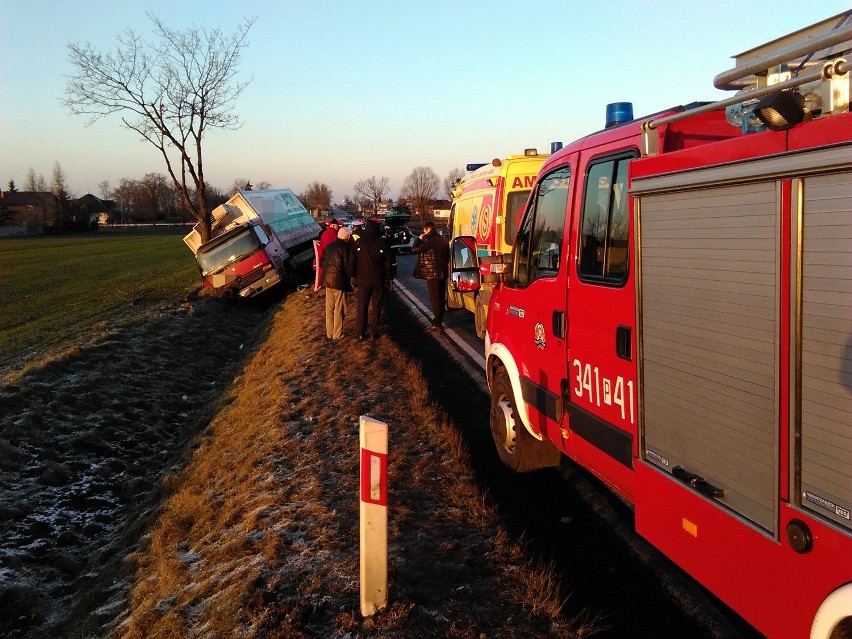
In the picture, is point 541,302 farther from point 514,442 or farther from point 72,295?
point 72,295

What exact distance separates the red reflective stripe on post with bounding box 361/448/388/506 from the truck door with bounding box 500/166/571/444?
1447mm

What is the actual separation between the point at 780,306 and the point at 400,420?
5.21 m

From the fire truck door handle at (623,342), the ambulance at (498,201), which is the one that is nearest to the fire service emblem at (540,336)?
the fire truck door handle at (623,342)

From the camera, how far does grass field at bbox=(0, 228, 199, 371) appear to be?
1574cm

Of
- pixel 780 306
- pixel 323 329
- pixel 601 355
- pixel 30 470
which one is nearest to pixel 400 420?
pixel 601 355

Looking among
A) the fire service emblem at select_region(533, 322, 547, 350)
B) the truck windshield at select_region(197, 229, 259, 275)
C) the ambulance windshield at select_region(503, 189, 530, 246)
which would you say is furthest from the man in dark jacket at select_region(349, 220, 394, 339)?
the truck windshield at select_region(197, 229, 259, 275)

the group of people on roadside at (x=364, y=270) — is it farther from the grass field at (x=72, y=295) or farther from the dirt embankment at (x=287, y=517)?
the grass field at (x=72, y=295)

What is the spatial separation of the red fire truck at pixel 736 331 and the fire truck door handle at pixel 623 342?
0.01 meters

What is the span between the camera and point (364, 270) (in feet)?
36.6

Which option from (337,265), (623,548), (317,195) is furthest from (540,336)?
(317,195)

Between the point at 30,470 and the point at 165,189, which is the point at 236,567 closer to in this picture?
the point at 30,470

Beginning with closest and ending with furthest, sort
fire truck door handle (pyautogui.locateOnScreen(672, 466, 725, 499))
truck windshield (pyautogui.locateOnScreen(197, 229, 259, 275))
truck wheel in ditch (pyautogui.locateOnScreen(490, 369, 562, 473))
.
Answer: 1. fire truck door handle (pyautogui.locateOnScreen(672, 466, 725, 499))
2. truck wheel in ditch (pyautogui.locateOnScreen(490, 369, 562, 473))
3. truck windshield (pyautogui.locateOnScreen(197, 229, 259, 275))

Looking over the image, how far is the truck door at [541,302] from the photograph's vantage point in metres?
4.56

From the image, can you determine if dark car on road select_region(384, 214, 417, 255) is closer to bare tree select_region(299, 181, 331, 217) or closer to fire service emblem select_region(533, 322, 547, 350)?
fire service emblem select_region(533, 322, 547, 350)
